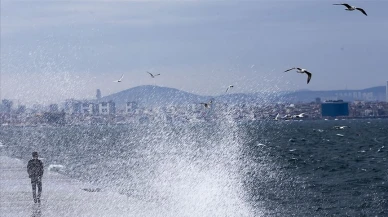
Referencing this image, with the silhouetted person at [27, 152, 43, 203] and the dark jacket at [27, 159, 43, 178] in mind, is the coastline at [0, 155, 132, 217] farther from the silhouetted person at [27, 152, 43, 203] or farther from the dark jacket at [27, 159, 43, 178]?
the dark jacket at [27, 159, 43, 178]

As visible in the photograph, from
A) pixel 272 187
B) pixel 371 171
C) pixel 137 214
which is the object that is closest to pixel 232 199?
pixel 137 214

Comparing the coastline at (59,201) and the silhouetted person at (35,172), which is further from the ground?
the silhouetted person at (35,172)

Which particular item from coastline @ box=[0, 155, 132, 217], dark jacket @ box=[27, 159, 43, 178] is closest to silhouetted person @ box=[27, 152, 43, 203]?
dark jacket @ box=[27, 159, 43, 178]

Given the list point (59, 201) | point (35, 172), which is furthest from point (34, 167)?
point (59, 201)

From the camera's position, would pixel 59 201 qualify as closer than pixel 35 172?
No

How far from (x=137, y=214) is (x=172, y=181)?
17.0 meters

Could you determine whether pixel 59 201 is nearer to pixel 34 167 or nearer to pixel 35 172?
pixel 35 172

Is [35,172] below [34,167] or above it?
below

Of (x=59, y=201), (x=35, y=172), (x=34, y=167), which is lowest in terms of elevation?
(x=59, y=201)

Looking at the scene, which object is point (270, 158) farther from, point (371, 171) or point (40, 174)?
point (40, 174)

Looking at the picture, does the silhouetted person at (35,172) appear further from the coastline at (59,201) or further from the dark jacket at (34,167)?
the coastline at (59,201)

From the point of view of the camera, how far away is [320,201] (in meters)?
40.1

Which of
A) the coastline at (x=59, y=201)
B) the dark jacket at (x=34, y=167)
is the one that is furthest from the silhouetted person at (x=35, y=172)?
the coastline at (x=59, y=201)

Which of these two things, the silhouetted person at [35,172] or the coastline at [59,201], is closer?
the coastline at [59,201]
